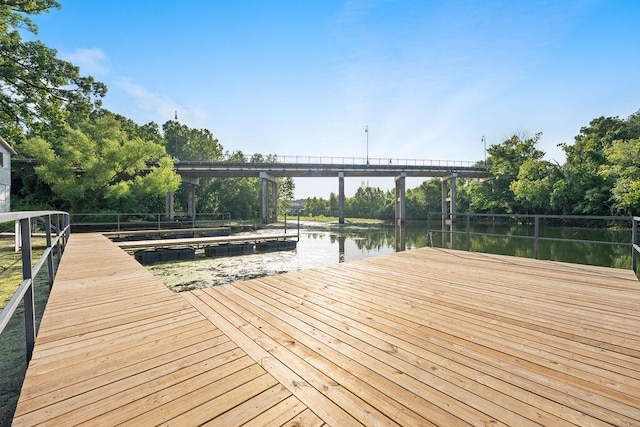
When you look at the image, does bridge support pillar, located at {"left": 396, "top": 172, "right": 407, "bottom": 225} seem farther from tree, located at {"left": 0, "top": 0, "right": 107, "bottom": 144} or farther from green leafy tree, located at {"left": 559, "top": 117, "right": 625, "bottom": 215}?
tree, located at {"left": 0, "top": 0, "right": 107, "bottom": 144}

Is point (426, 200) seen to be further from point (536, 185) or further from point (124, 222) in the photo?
point (124, 222)

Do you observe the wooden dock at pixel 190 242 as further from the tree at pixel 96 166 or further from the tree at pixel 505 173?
the tree at pixel 505 173

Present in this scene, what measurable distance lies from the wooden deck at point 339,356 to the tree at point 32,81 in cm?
1614

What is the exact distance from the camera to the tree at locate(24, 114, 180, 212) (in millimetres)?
17609

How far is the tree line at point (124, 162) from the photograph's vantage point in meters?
13.9

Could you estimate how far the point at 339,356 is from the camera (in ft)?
6.55

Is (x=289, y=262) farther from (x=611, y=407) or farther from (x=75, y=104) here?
(x=75, y=104)

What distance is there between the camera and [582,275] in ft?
14.5

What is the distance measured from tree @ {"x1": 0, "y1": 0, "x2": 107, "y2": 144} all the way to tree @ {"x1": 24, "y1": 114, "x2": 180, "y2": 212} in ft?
7.19

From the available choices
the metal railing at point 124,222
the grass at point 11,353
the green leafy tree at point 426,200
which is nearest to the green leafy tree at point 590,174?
the green leafy tree at point 426,200

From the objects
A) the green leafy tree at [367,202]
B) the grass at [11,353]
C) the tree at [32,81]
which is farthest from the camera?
the green leafy tree at [367,202]

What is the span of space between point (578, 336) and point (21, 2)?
2137cm

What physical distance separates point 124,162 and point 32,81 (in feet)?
20.4

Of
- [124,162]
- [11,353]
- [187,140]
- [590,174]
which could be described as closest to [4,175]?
[124,162]
